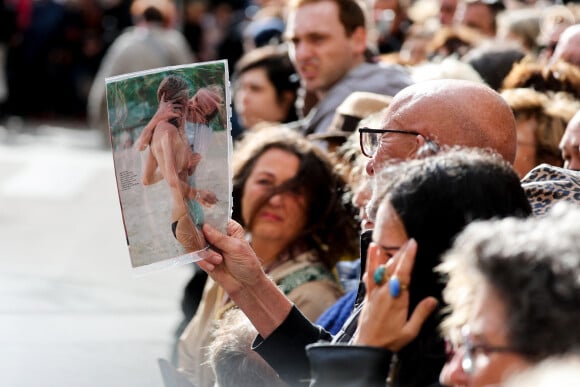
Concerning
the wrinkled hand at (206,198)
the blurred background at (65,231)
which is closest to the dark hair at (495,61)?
the blurred background at (65,231)

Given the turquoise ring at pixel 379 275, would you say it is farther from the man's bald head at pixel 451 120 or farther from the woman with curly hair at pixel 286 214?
the woman with curly hair at pixel 286 214

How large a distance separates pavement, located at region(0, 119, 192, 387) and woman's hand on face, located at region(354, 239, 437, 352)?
312cm

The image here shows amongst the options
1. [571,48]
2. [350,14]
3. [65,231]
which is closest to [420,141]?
[571,48]

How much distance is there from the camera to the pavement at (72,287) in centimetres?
657

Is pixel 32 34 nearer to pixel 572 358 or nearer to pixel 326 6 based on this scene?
pixel 326 6

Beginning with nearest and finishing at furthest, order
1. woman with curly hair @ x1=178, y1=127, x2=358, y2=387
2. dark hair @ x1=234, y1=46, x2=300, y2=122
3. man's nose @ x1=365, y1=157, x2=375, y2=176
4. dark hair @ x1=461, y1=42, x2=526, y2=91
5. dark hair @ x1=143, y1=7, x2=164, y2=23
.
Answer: man's nose @ x1=365, y1=157, x2=375, y2=176
woman with curly hair @ x1=178, y1=127, x2=358, y2=387
dark hair @ x1=461, y1=42, x2=526, y2=91
dark hair @ x1=234, y1=46, x2=300, y2=122
dark hair @ x1=143, y1=7, x2=164, y2=23

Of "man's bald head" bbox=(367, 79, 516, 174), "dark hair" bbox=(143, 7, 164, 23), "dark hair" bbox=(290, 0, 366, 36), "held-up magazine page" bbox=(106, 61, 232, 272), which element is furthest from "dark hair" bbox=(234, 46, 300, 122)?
"dark hair" bbox=(143, 7, 164, 23)

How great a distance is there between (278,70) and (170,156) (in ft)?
13.7

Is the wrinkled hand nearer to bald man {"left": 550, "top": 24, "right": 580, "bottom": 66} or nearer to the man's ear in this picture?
the man's ear

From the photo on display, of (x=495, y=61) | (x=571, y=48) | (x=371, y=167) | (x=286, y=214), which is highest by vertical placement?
(x=371, y=167)

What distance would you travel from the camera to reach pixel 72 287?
29.6 feet

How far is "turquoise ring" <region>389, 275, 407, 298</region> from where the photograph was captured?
2.51 meters

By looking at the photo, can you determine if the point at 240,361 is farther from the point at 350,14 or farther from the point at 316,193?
the point at 350,14

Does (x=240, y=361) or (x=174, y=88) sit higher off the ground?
(x=174, y=88)
